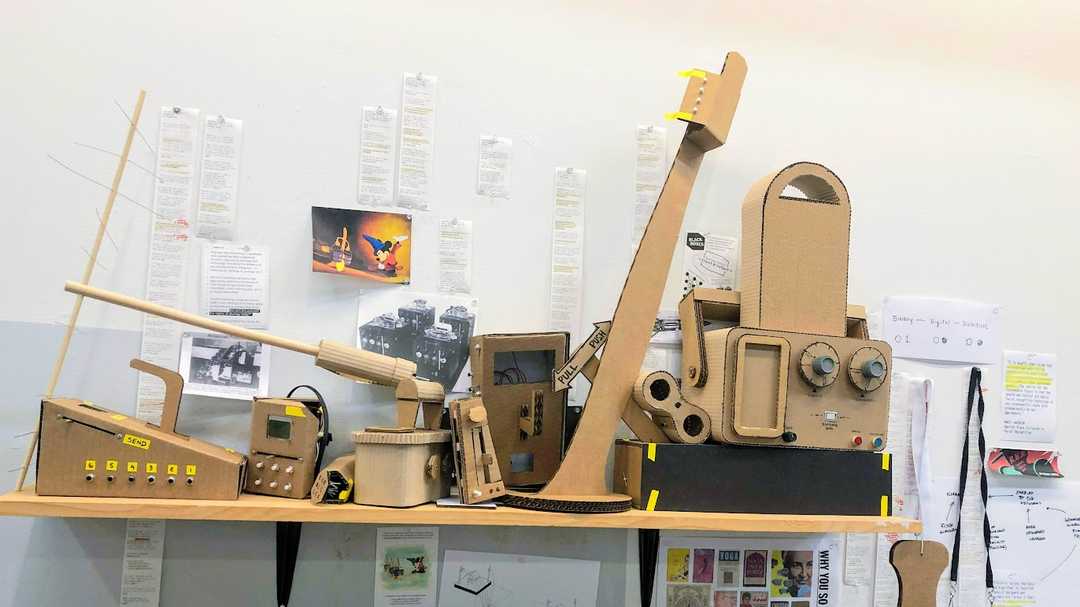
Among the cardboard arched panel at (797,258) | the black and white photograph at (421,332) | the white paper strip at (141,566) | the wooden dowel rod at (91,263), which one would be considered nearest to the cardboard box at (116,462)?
the wooden dowel rod at (91,263)

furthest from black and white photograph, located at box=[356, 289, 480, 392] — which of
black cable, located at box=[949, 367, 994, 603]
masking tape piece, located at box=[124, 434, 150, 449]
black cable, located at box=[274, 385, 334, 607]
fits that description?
black cable, located at box=[949, 367, 994, 603]

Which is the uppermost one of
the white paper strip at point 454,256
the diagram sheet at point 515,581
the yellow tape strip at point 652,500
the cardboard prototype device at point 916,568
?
the white paper strip at point 454,256

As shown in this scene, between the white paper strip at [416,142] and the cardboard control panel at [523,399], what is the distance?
302 mm

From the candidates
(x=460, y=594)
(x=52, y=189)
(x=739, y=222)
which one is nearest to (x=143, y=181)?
(x=52, y=189)

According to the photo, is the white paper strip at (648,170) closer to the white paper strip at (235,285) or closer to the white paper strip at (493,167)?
the white paper strip at (493,167)

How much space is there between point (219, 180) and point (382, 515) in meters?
0.67

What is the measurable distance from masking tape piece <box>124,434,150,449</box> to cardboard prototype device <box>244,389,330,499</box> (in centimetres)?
16

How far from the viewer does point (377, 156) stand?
54.9 inches

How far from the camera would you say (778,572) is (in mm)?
1471

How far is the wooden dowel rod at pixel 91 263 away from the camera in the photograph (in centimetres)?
121

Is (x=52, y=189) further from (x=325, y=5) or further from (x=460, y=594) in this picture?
(x=460, y=594)

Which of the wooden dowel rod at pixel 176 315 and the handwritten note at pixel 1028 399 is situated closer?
the wooden dowel rod at pixel 176 315

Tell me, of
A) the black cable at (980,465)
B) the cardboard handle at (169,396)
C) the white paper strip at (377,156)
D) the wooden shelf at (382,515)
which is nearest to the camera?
the wooden shelf at (382,515)

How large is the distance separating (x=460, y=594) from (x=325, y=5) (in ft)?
3.65
